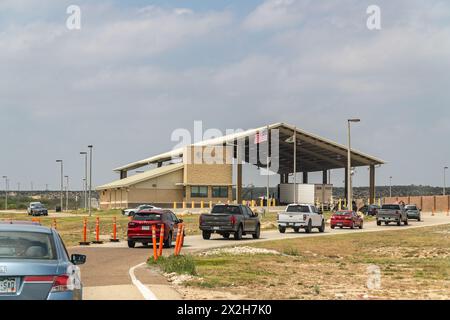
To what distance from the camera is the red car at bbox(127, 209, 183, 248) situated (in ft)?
112

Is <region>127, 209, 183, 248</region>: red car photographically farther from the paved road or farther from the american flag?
the american flag

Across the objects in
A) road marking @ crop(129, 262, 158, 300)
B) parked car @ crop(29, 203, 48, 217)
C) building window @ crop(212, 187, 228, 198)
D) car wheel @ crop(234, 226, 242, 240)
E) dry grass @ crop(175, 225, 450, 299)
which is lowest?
dry grass @ crop(175, 225, 450, 299)

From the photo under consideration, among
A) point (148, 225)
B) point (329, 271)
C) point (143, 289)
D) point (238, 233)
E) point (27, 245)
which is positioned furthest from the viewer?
point (238, 233)

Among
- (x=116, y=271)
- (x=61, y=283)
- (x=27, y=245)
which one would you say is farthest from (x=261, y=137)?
(x=61, y=283)

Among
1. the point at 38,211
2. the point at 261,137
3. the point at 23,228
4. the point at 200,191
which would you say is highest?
the point at 261,137

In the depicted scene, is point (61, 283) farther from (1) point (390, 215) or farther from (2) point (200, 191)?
(2) point (200, 191)

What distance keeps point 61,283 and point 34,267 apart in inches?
15.6

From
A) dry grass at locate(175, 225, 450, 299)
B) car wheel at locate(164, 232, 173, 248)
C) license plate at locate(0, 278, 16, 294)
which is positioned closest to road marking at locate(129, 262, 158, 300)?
dry grass at locate(175, 225, 450, 299)

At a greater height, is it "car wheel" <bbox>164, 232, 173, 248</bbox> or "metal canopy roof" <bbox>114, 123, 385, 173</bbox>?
"metal canopy roof" <bbox>114, 123, 385, 173</bbox>

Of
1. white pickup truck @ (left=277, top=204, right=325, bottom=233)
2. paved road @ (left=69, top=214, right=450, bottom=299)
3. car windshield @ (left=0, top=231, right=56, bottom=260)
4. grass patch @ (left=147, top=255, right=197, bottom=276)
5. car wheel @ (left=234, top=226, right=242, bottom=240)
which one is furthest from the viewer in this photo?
white pickup truck @ (left=277, top=204, right=325, bottom=233)

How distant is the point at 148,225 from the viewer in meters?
34.4

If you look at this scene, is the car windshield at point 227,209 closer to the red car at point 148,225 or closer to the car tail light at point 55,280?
the red car at point 148,225

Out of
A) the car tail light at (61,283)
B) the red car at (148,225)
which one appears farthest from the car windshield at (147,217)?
the car tail light at (61,283)
